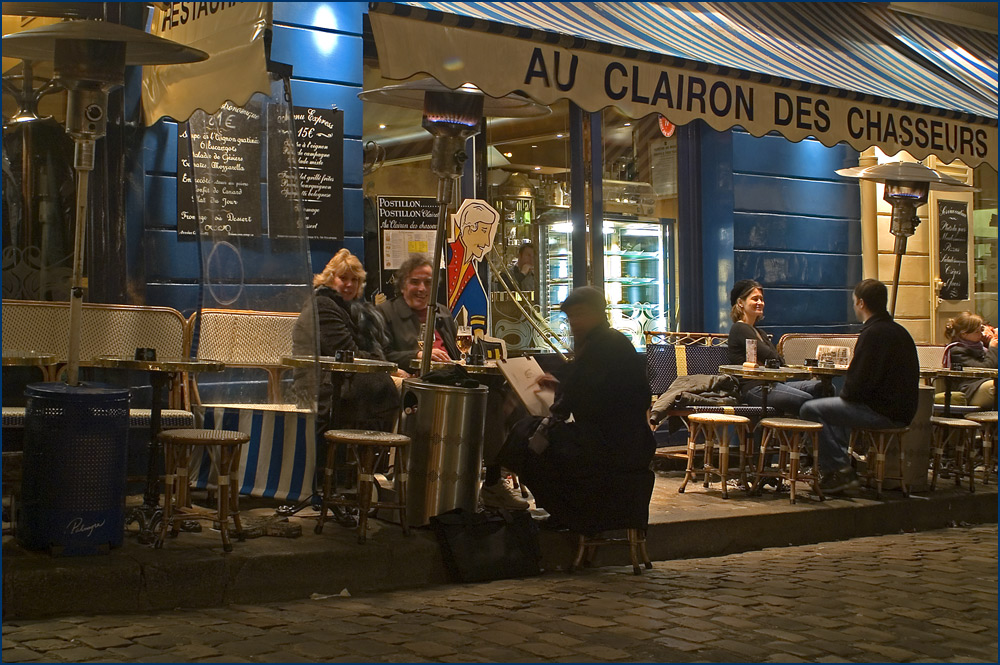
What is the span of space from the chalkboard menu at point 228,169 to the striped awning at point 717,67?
1.73m

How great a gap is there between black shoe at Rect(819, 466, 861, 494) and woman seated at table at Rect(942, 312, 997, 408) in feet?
9.16

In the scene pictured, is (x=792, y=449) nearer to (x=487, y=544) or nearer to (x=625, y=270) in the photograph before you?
(x=487, y=544)

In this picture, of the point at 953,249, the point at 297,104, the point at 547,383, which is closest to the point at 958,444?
the point at 953,249

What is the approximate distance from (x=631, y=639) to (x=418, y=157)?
18.1ft

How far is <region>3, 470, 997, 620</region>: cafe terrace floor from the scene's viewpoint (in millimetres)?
5035

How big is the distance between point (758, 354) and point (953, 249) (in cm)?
518

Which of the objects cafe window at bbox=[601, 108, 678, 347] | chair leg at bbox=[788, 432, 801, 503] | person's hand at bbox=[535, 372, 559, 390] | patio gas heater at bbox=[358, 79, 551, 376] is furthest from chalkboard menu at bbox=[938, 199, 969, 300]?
patio gas heater at bbox=[358, 79, 551, 376]

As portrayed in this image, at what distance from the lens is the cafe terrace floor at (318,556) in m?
5.04

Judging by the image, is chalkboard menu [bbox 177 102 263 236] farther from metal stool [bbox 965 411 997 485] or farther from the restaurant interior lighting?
metal stool [bbox 965 411 997 485]

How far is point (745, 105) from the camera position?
7.13 metres

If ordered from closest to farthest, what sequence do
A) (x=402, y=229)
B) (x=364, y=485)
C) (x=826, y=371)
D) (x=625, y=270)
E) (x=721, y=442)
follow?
(x=364, y=485)
(x=721, y=442)
(x=826, y=371)
(x=402, y=229)
(x=625, y=270)

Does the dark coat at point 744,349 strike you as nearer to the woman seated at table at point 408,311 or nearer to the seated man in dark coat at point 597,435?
the woman seated at table at point 408,311

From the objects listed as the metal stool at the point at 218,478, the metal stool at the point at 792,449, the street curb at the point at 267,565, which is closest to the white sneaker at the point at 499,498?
the street curb at the point at 267,565

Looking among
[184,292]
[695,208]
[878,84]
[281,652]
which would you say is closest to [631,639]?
[281,652]
